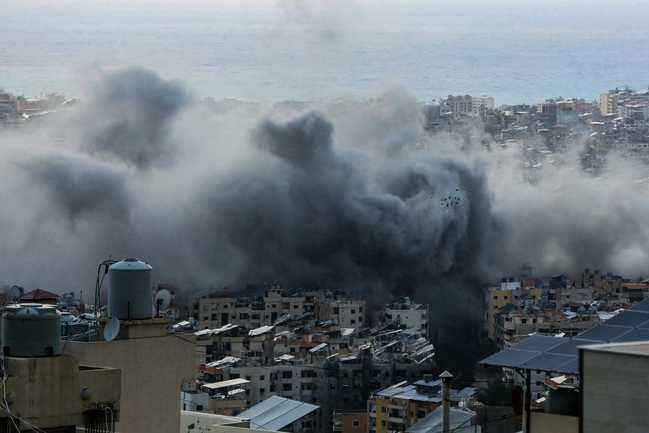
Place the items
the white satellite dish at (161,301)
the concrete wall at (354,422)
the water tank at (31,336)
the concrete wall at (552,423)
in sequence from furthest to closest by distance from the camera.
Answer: the concrete wall at (354,422)
the white satellite dish at (161,301)
the concrete wall at (552,423)
the water tank at (31,336)

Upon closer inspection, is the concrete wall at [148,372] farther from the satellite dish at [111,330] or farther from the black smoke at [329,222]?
the black smoke at [329,222]

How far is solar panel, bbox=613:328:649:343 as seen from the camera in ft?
30.7

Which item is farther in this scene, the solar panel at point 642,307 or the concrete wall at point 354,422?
the concrete wall at point 354,422

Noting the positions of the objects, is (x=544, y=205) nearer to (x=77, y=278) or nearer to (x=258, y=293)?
(x=258, y=293)

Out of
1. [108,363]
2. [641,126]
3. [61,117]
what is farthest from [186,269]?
[641,126]

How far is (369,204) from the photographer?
205ft

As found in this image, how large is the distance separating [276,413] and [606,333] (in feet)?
67.2

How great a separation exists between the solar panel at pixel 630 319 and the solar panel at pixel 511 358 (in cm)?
51

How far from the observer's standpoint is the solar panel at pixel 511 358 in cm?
988

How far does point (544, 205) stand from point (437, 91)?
69.6 metres

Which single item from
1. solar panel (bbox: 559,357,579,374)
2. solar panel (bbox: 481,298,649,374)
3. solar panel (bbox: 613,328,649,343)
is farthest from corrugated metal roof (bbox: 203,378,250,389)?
solar panel (bbox: 613,328,649,343)

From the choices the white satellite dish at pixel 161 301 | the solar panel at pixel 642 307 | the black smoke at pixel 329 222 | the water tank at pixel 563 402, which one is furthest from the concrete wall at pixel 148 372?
the black smoke at pixel 329 222

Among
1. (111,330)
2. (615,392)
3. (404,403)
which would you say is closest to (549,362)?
(615,392)

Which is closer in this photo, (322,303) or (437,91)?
(322,303)
